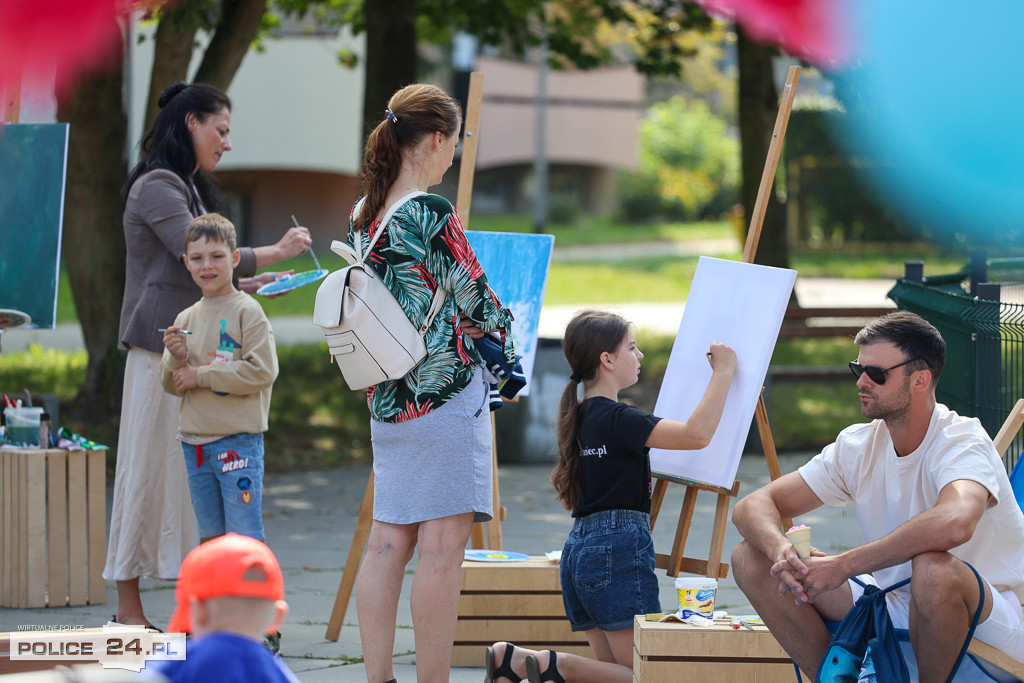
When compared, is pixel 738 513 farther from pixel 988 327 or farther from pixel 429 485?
pixel 988 327

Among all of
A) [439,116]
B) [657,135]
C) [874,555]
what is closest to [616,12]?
[439,116]

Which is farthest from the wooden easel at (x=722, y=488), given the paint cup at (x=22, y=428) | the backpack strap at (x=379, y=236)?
the paint cup at (x=22, y=428)

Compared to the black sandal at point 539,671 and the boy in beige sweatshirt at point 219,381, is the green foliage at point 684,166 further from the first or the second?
the black sandal at point 539,671

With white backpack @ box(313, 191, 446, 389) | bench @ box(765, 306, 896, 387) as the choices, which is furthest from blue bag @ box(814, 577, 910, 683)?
bench @ box(765, 306, 896, 387)

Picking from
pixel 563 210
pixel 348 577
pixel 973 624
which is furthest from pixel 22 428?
pixel 563 210

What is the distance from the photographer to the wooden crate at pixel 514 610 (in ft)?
12.2

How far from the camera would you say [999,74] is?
0.78 metres

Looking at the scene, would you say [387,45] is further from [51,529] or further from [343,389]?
[51,529]

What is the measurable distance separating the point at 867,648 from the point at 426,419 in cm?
124

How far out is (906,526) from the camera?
266 centimetres

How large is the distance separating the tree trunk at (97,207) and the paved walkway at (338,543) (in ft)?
5.68

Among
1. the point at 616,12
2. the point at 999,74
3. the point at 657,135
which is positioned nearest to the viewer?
the point at 999,74

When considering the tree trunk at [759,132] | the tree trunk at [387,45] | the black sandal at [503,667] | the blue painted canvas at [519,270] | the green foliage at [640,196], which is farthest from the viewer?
the green foliage at [640,196]

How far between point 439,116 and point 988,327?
2.43 metres
